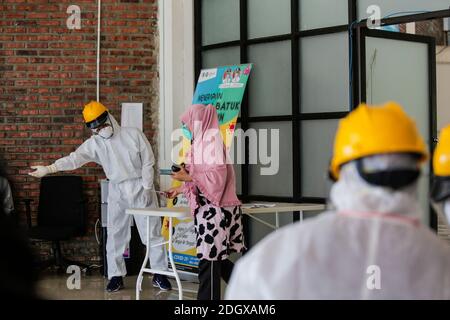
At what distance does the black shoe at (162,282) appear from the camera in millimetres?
6371

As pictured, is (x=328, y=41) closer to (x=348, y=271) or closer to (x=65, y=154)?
(x=65, y=154)

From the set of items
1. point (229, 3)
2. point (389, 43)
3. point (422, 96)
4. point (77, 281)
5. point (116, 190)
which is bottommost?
point (77, 281)

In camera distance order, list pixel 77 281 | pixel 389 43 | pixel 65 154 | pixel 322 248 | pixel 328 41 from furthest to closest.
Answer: pixel 65 154
pixel 77 281
pixel 328 41
pixel 389 43
pixel 322 248

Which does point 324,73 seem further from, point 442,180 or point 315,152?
point 442,180

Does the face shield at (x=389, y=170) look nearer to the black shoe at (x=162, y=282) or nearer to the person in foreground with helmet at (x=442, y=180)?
the person in foreground with helmet at (x=442, y=180)

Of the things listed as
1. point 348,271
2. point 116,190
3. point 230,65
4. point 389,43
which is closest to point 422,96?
point 389,43

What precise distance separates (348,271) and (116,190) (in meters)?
5.02

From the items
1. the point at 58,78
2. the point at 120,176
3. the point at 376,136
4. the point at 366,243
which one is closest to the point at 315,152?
the point at 120,176

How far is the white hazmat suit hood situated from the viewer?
63.7 inches

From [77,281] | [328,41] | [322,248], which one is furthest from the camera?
[77,281]

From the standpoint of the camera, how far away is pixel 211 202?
4805 millimetres

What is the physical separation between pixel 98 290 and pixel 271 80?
2.36m

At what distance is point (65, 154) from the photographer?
735 cm

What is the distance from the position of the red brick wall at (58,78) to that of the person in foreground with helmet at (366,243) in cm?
580
